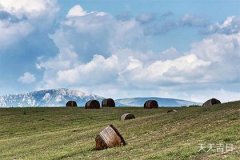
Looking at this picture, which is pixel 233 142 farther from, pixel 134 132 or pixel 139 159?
pixel 134 132

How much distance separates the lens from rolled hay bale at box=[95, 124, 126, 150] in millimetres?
30531

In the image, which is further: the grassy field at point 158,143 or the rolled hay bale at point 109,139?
the rolled hay bale at point 109,139

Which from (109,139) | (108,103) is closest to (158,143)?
(109,139)

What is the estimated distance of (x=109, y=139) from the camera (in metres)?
30.9

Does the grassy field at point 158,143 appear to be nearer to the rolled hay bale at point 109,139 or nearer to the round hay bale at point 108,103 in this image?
the rolled hay bale at point 109,139

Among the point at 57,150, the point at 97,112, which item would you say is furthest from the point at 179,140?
the point at 97,112

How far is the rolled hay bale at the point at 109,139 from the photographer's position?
30531 mm

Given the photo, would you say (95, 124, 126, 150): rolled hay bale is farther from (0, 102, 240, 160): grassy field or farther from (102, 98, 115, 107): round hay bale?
(102, 98, 115, 107): round hay bale

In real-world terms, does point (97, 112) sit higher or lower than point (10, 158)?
higher

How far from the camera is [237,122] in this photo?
29875 mm

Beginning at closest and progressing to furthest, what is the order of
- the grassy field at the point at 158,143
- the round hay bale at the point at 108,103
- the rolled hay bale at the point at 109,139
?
the grassy field at the point at 158,143, the rolled hay bale at the point at 109,139, the round hay bale at the point at 108,103

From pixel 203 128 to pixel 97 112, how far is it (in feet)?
150

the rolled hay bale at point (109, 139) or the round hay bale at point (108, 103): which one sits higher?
the round hay bale at point (108, 103)

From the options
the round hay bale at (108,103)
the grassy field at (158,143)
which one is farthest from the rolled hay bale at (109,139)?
the round hay bale at (108,103)
